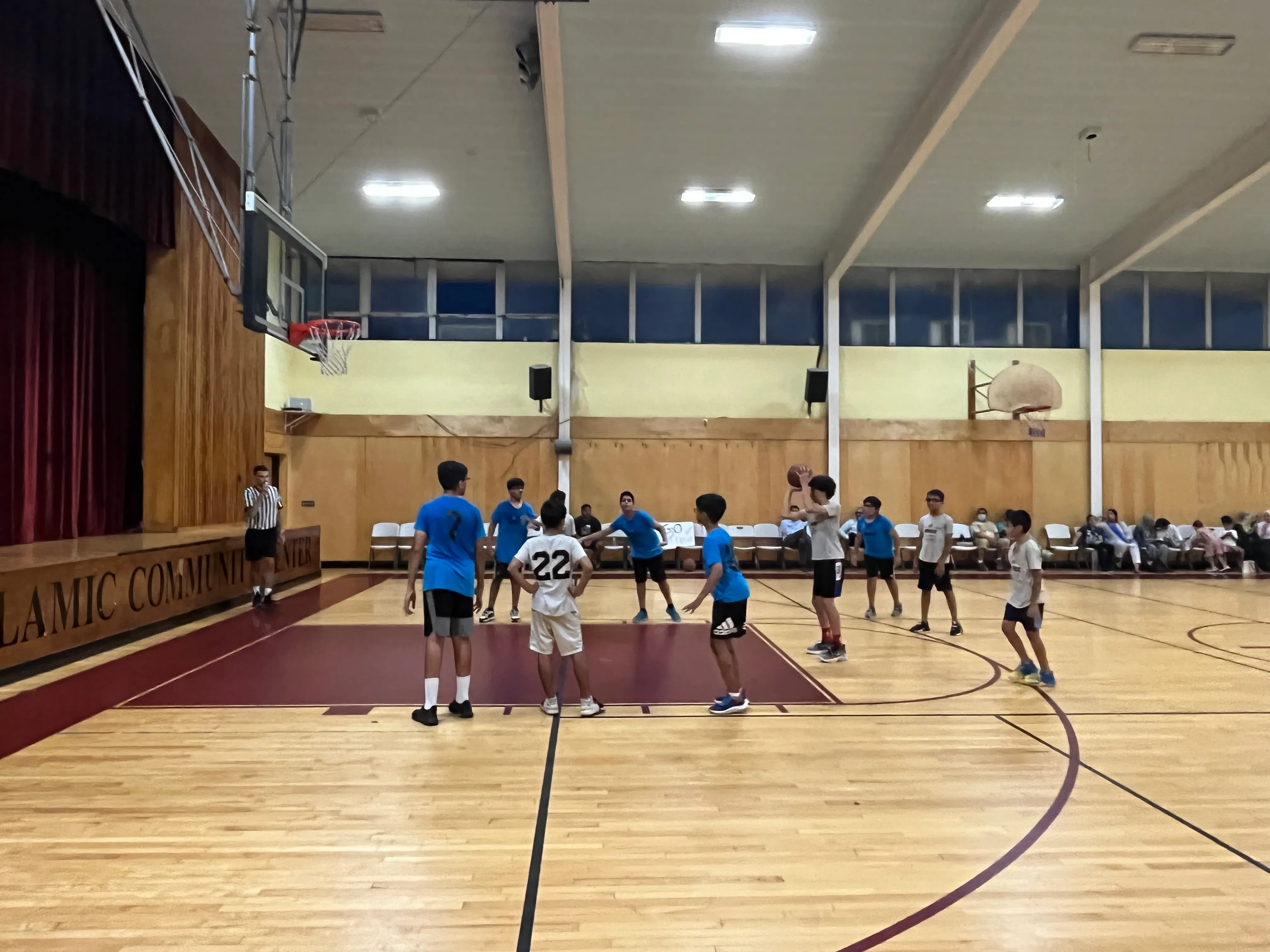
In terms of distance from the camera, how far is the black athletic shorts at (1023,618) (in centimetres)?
587

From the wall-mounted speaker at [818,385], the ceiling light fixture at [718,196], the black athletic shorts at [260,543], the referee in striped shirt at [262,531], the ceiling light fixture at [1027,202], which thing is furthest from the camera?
the wall-mounted speaker at [818,385]

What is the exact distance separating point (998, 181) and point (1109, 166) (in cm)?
163

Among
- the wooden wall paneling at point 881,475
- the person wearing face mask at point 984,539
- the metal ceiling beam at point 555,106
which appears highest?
the metal ceiling beam at point 555,106

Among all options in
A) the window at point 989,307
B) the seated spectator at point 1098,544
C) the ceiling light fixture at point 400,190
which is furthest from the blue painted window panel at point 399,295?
the seated spectator at point 1098,544

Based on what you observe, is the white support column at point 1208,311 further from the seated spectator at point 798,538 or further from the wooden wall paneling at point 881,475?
the seated spectator at point 798,538

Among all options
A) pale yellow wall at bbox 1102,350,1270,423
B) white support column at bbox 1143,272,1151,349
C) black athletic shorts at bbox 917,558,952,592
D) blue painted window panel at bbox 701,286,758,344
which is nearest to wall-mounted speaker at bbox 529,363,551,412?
blue painted window panel at bbox 701,286,758,344

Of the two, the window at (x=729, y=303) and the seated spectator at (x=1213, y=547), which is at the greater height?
the window at (x=729, y=303)

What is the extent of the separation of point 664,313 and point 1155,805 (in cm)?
1436

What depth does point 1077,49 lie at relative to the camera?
9359 millimetres

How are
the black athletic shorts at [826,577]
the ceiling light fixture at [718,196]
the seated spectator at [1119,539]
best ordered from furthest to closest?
1. the seated spectator at [1119,539]
2. the ceiling light fixture at [718,196]
3. the black athletic shorts at [826,577]

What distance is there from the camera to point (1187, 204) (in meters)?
13.2

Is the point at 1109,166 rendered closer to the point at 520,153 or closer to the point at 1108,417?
the point at 1108,417

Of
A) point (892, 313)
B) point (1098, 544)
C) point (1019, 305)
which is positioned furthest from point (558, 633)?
point (1019, 305)

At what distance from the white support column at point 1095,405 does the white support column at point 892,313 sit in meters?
4.00
